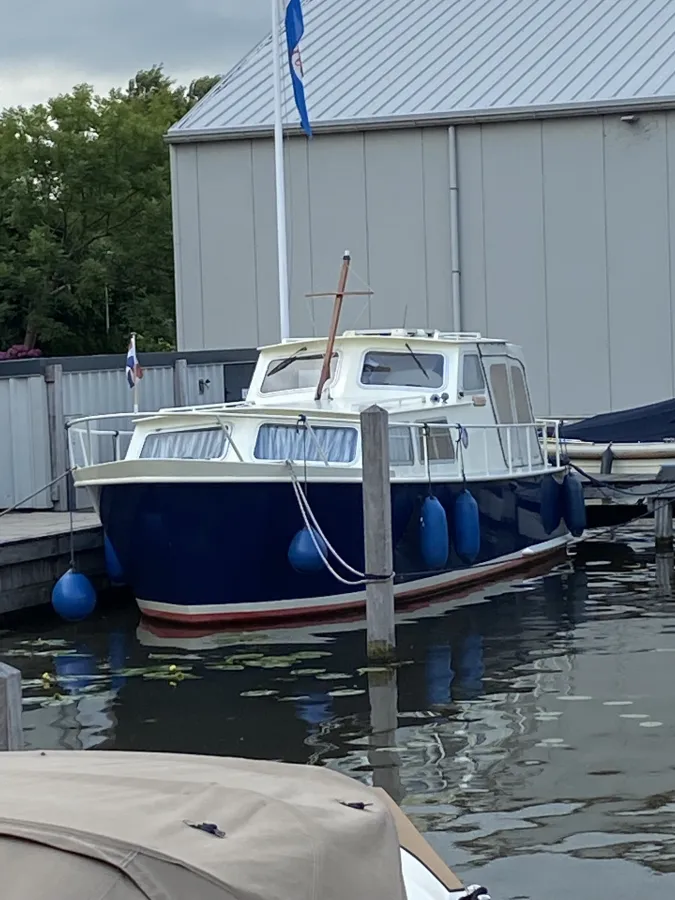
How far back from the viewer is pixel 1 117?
50938mm

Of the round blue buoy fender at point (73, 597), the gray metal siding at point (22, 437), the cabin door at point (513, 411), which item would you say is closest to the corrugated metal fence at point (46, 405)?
the gray metal siding at point (22, 437)

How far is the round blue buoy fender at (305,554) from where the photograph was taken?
13695 mm

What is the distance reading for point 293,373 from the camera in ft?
56.3

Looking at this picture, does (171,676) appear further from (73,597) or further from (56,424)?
(56,424)

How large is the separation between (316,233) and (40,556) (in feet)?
39.1

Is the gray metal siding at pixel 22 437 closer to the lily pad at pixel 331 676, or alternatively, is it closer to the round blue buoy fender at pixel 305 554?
the round blue buoy fender at pixel 305 554

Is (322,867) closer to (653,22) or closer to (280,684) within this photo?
(280,684)

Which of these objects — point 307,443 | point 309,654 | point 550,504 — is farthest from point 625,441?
point 309,654

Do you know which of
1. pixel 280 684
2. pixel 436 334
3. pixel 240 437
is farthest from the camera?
pixel 436 334

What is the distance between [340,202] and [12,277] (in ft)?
73.6

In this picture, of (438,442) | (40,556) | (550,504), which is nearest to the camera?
(40,556)

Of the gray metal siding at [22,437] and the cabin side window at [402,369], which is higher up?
the cabin side window at [402,369]

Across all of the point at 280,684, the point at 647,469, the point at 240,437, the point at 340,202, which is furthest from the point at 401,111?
the point at 280,684

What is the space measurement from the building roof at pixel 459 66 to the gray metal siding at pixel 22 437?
10.1m
